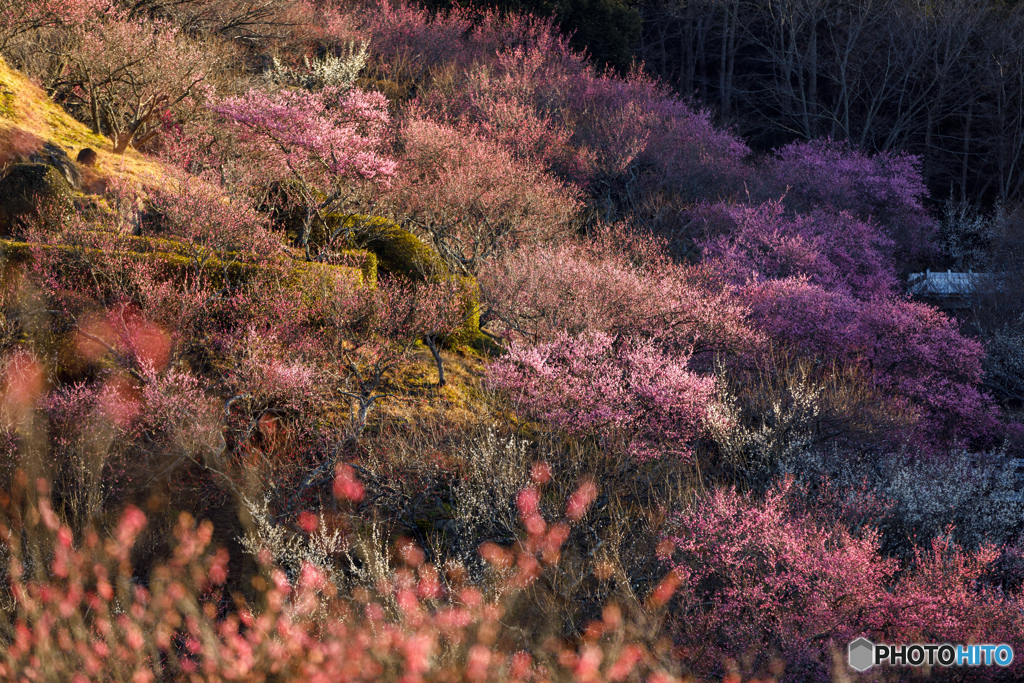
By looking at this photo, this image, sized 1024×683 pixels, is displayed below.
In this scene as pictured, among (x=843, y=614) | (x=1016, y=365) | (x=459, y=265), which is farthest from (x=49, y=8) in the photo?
(x=1016, y=365)

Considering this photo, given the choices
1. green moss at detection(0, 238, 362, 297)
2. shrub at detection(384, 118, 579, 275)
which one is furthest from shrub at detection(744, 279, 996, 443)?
green moss at detection(0, 238, 362, 297)

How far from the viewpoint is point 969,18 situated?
75.9ft

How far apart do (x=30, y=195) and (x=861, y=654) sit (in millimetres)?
9888

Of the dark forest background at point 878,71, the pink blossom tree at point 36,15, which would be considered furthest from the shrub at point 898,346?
the dark forest background at point 878,71

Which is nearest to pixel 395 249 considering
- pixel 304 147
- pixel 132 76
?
pixel 304 147

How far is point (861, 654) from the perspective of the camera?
15.2ft

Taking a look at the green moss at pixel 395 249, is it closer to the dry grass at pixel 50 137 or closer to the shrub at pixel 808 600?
the dry grass at pixel 50 137

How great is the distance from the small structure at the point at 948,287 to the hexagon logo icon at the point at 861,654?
37.8 feet

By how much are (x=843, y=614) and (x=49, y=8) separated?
45.8 feet

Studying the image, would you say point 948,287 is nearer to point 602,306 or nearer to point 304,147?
point 602,306

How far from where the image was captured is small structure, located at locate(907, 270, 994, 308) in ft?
47.7

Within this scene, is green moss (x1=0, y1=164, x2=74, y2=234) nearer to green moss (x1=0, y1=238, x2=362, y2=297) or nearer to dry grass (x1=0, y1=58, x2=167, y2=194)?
dry grass (x1=0, y1=58, x2=167, y2=194)
